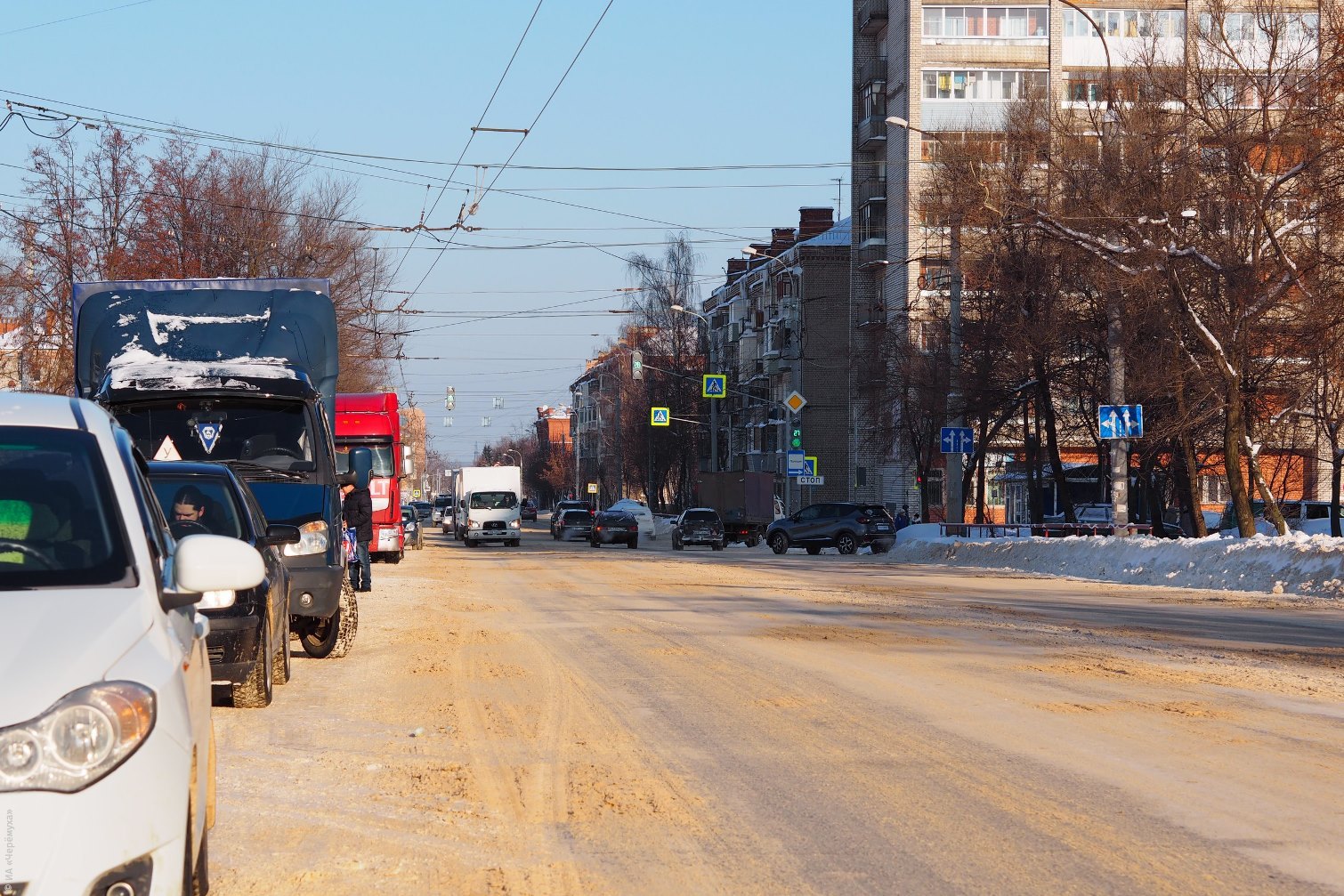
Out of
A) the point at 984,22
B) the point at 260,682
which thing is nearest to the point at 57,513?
the point at 260,682

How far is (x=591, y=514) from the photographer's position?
233ft

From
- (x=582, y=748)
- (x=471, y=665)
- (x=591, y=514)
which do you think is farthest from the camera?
(x=591, y=514)

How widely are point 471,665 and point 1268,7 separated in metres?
23.6

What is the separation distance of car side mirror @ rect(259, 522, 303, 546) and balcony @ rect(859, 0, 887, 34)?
A: 71.1m

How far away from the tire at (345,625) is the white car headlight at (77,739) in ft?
35.1

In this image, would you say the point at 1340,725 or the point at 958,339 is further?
the point at 958,339

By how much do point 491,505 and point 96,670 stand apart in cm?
5627

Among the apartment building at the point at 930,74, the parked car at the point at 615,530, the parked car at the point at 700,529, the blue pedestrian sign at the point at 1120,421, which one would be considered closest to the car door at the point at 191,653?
the blue pedestrian sign at the point at 1120,421

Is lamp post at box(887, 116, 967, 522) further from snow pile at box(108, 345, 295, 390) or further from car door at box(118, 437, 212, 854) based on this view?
car door at box(118, 437, 212, 854)

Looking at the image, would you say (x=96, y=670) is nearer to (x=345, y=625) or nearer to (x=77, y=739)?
(x=77, y=739)

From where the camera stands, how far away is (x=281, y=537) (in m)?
11.0

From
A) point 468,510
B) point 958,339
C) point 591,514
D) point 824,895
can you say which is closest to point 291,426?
point 824,895

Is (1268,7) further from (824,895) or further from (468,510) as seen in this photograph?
(468,510)

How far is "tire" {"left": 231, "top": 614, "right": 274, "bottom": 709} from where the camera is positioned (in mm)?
10648
